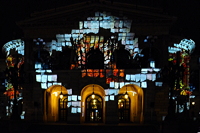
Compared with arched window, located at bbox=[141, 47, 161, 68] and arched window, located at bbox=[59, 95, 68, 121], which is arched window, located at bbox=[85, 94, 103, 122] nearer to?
arched window, located at bbox=[59, 95, 68, 121]

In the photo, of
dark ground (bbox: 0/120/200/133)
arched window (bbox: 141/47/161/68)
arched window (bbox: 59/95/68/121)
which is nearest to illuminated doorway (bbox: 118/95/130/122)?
dark ground (bbox: 0/120/200/133)

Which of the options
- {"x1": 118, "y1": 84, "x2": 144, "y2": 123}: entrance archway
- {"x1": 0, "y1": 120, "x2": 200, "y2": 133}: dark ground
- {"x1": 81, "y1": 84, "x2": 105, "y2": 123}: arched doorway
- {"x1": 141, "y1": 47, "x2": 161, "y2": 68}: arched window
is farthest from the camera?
{"x1": 81, "y1": 84, "x2": 105, "y2": 123}: arched doorway

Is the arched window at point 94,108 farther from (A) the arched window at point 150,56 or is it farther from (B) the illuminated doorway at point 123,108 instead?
(A) the arched window at point 150,56

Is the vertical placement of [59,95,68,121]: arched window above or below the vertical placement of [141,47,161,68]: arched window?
below

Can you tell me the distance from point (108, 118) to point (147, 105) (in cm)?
478

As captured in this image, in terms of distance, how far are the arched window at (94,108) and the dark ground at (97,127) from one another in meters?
3.61

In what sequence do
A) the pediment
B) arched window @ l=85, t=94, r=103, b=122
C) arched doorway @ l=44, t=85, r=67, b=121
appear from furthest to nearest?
arched doorway @ l=44, t=85, r=67, b=121 < arched window @ l=85, t=94, r=103, b=122 < the pediment

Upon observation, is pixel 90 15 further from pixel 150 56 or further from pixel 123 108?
pixel 123 108

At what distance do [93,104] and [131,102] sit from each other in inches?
187

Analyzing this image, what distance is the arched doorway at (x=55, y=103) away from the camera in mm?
39188

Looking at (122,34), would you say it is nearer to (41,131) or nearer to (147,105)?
(147,105)

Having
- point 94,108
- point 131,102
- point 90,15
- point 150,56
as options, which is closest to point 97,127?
point 94,108

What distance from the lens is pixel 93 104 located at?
3938 cm

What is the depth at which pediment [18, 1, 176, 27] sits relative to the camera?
37.3 meters
